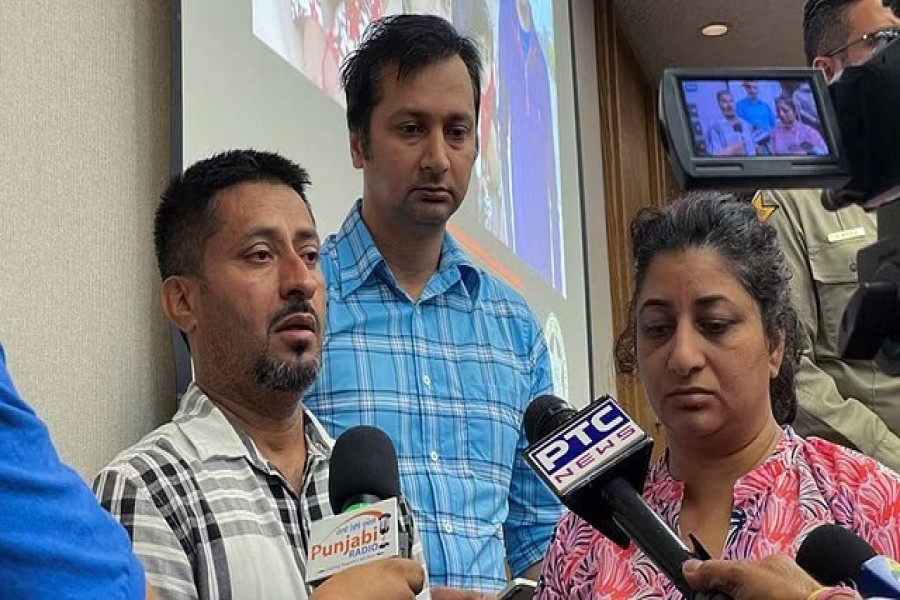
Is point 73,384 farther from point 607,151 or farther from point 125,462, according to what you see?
point 607,151

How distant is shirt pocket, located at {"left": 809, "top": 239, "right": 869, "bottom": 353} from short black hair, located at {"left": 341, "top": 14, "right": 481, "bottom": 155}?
0.65 m

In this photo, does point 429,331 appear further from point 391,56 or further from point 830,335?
point 830,335

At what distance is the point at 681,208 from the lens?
1584 mm

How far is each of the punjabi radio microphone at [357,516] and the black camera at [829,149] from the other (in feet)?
1.23

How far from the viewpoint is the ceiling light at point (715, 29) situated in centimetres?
576

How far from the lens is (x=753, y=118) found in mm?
1069

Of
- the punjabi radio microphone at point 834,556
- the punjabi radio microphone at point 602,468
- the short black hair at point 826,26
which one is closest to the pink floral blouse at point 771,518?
the punjabi radio microphone at point 602,468

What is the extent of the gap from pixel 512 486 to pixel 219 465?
65cm

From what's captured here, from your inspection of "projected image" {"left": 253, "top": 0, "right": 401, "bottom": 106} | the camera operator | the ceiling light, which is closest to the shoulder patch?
the camera operator

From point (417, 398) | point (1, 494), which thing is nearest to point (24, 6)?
point (417, 398)

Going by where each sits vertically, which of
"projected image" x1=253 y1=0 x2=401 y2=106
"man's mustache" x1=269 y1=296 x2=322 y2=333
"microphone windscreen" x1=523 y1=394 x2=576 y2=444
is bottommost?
"microphone windscreen" x1=523 y1=394 x2=576 y2=444

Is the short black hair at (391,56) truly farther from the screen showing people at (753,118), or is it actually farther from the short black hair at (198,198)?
the screen showing people at (753,118)

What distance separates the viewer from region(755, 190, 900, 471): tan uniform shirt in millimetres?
2074

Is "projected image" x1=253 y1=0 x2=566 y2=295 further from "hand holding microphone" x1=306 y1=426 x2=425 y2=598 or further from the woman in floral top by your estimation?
"hand holding microphone" x1=306 y1=426 x2=425 y2=598
